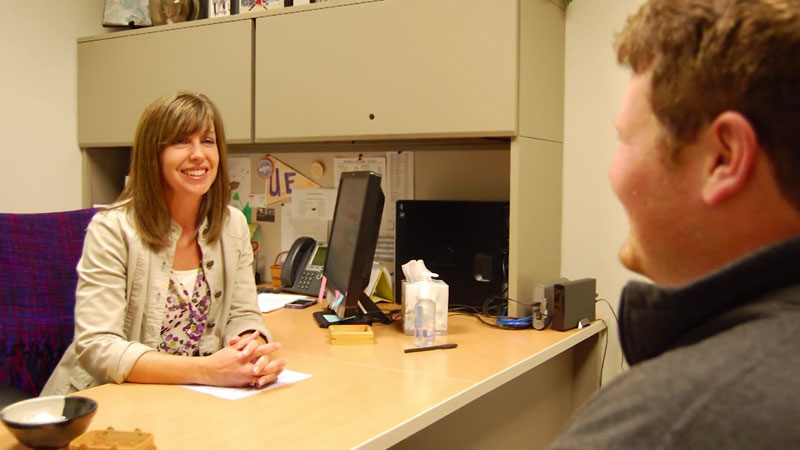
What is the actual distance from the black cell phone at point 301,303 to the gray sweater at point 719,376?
182 centimetres

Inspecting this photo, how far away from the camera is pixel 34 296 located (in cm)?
177

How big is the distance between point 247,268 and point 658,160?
4.71ft

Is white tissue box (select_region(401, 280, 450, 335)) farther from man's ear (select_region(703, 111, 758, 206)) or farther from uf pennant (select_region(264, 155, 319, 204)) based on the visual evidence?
man's ear (select_region(703, 111, 758, 206))

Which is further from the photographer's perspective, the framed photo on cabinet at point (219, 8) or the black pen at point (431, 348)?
the framed photo on cabinet at point (219, 8)

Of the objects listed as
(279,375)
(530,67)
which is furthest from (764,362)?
(530,67)

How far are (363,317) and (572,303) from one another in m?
0.64

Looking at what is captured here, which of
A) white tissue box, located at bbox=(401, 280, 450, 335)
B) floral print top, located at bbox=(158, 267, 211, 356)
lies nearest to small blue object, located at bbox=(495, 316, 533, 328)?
white tissue box, located at bbox=(401, 280, 450, 335)

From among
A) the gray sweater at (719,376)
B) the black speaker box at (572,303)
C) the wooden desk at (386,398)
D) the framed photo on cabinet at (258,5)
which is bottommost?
the wooden desk at (386,398)

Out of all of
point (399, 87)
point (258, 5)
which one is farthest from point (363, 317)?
point (258, 5)

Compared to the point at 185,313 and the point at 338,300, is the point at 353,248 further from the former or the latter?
the point at 185,313

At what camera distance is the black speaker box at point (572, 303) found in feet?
6.50

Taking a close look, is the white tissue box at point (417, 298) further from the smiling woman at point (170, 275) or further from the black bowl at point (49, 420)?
the black bowl at point (49, 420)

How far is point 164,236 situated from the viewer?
1674mm

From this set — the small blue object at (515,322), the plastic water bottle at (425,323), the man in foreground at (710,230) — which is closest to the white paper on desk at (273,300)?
the plastic water bottle at (425,323)
